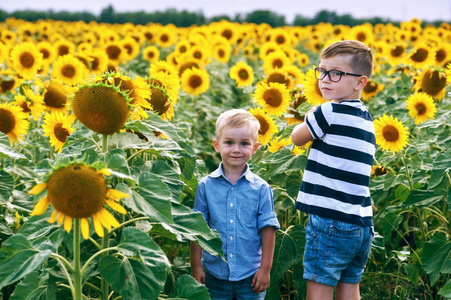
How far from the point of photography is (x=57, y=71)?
5449 mm

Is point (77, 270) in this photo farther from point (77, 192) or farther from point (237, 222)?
point (237, 222)

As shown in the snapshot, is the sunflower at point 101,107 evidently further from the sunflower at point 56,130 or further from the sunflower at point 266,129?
the sunflower at point 266,129

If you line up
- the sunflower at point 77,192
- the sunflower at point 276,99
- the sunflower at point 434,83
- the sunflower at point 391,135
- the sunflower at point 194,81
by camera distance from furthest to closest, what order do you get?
the sunflower at point 194,81 < the sunflower at point 434,83 < the sunflower at point 276,99 < the sunflower at point 391,135 < the sunflower at point 77,192

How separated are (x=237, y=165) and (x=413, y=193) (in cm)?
129

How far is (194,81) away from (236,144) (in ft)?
12.4

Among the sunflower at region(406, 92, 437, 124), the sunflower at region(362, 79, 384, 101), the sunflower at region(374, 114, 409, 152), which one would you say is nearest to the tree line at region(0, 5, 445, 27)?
the sunflower at region(362, 79, 384, 101)

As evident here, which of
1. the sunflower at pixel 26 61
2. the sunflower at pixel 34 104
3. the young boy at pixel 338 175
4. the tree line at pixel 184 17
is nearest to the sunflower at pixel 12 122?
the sunflower at pixel 34 104

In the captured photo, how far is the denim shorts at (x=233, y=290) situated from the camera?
105 inches

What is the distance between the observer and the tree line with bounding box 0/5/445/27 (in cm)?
2144

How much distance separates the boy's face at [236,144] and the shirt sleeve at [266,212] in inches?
7.4

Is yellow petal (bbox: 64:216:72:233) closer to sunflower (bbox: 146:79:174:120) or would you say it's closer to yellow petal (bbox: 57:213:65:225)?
yellow petal (bbox: 57:213:65:225)

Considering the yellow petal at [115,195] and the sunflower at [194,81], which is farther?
the sunflower at [194,81]

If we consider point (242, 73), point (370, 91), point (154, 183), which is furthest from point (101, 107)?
point (370, 91)

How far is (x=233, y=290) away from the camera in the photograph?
267 centimetres
